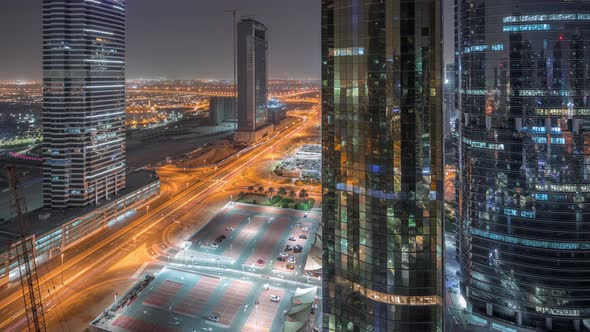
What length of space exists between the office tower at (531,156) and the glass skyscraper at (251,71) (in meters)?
125

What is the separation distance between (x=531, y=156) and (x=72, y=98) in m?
74.4

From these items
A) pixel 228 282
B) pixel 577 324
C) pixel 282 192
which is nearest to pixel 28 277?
pixel 228 282

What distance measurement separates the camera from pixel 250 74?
169m

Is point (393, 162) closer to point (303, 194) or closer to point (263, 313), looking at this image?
point (263, 313)

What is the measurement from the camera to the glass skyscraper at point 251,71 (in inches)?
6491

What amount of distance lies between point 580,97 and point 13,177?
206ft

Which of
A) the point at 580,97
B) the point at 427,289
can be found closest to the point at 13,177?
the point at 427,289

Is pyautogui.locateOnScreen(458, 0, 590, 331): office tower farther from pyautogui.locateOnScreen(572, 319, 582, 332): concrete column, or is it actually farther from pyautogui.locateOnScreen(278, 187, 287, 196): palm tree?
pyautogui.locateOnScreen(278, 187, 287, 196): palm tree

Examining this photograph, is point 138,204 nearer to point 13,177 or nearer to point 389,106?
point 13,177

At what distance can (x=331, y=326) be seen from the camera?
37750mm

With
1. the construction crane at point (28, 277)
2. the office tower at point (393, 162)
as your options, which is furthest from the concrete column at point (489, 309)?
the construction crane at point (28, 277)

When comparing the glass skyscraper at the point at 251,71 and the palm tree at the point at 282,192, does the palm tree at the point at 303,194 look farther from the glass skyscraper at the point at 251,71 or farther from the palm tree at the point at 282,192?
the glass skyscraper at the point at 251,71

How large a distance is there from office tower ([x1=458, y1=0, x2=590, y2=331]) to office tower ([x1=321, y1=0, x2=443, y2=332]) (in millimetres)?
19198

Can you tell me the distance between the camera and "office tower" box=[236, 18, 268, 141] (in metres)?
165
